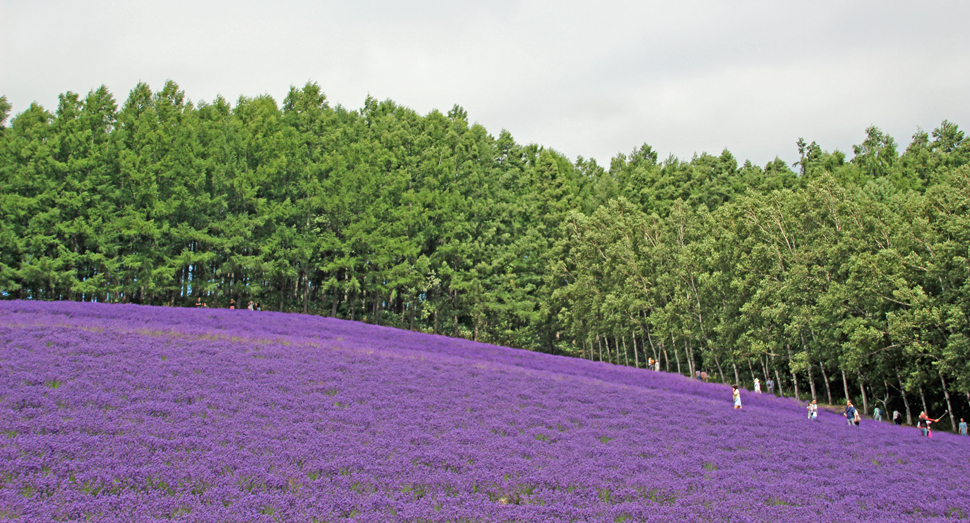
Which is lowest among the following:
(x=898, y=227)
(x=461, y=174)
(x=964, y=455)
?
(x=964, y=455)

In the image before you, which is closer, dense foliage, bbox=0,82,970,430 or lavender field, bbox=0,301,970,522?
lavender field, bbox=0,301,970,522

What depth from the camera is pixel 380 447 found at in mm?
14391

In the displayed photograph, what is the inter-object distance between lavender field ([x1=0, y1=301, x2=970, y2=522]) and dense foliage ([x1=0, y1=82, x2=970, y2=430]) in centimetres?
1054

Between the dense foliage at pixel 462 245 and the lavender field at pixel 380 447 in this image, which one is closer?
the lavender field at pixel 380 447

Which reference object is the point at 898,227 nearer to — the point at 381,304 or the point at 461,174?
the point at 461,174

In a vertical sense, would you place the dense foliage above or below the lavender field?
above

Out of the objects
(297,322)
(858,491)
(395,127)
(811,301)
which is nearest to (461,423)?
(858,491)

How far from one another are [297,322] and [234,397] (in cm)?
2185

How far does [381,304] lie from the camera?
61.0 metres

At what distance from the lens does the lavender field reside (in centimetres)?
1058

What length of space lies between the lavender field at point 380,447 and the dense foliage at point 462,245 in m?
10.5

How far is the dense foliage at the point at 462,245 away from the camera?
112ft

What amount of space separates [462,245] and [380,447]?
41472 mm

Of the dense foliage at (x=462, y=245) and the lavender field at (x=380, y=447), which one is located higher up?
the dense foliage at (x=462, y=245)
